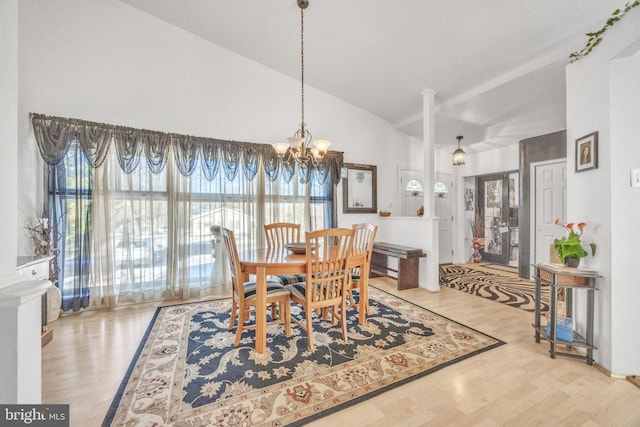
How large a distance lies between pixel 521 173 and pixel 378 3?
3.79 meters

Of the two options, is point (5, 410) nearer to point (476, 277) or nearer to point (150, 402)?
point (150, 402)

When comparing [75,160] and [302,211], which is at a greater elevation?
[75,160]

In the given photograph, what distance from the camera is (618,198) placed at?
1.84 metres

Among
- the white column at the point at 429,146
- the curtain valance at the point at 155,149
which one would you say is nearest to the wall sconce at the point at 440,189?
the white column at the point at 429,146

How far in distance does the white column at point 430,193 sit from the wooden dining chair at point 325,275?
207 cm

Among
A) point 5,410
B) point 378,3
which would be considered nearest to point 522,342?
point 5,410

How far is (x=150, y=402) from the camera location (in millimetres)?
1621

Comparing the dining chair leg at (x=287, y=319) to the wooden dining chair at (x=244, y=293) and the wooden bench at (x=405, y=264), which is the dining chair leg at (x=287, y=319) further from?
the wooden bench at (x=405, y=264)

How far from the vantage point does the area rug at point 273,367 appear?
1.55 m

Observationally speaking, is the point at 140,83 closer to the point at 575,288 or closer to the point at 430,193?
the point at 430,193

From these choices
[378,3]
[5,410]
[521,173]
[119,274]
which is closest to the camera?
[5,410]

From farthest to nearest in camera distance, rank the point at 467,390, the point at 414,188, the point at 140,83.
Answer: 1. the point at 414,188
2. the point at 140,83
3. the point at 467,390

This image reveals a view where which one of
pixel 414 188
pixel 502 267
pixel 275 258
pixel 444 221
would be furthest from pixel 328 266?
pixel 502 267

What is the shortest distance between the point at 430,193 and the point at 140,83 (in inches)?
165
